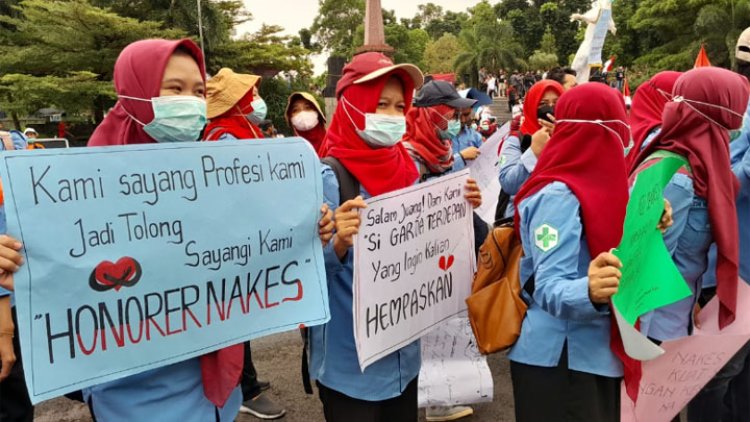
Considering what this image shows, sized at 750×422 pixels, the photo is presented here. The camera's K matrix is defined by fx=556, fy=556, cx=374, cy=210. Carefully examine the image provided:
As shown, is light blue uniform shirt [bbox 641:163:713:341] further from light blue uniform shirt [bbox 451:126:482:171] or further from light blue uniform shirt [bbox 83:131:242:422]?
light blue uniform shirt [bbox 451:126:482:171]

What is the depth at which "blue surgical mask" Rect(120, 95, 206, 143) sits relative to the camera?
1821 millimetres

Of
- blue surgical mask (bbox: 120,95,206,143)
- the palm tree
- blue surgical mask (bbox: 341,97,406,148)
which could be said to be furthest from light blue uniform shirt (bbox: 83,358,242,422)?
the palm tree

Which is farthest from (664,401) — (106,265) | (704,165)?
(106,265)

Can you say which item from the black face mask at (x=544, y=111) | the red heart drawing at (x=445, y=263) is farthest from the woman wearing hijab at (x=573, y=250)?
the black face mask at (x=544, y=111)

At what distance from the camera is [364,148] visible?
241cm

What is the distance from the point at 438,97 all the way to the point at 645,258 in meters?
2.69

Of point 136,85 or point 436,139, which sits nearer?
point 136,85

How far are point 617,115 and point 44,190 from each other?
1811 mm

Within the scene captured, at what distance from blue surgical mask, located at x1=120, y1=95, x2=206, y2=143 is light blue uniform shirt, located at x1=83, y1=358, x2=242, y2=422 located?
2.47 ft

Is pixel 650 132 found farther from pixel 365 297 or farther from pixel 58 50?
pixel 58 50

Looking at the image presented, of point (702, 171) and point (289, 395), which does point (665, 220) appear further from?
point (289, 395)

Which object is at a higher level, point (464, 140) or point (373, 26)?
point (373, 26)

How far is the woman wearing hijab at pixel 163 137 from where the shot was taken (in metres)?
1.73

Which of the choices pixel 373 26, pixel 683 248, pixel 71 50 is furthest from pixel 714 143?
pixel 373 26
